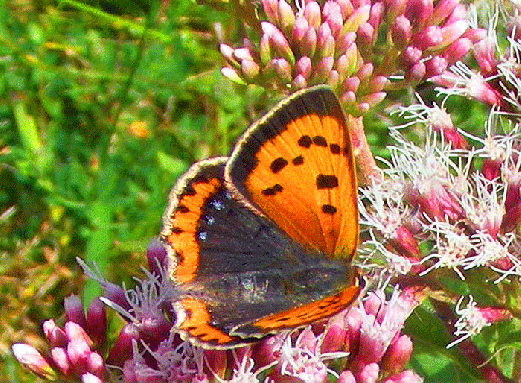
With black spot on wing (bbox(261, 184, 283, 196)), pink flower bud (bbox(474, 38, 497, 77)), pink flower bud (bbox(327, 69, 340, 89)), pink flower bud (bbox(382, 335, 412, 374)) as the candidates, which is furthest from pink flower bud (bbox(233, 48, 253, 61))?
pink flower bud (bbox(382, 335, 412, 374))

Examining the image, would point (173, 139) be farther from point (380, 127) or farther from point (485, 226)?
point (485, 226)

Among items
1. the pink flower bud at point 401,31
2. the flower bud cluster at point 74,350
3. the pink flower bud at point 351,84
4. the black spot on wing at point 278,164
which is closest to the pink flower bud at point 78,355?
the flower bud cluster at point 74,350

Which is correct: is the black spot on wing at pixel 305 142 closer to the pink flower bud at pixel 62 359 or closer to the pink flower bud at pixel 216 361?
the pink flower bud at pixel 216 361

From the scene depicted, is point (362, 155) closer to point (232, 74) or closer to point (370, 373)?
point (232, 74)

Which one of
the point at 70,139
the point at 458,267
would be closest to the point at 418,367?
the point at 458,267

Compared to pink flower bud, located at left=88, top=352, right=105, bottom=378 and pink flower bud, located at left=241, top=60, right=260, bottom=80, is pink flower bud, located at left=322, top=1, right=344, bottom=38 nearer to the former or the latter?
pink flower bud, located at left=241, top=60, right=260, bottom=80
